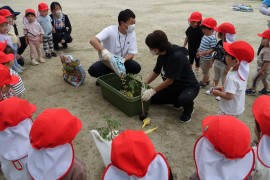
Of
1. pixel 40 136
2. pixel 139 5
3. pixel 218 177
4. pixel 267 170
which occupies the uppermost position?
pixel 40 136

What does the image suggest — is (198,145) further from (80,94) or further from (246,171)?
(80,94)

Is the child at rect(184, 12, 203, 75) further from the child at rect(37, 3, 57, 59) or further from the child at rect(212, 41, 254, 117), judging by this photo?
the child at rect(37, 3, 57, 59)

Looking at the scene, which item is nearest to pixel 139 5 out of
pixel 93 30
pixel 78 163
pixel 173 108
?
pixel 93 30

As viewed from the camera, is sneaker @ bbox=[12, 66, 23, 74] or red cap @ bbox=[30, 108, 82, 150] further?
sneaker @ bbox=[12, 66, 23, 74]

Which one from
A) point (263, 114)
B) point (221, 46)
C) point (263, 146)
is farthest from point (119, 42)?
point (263, 146)

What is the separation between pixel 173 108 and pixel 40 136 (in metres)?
2.64

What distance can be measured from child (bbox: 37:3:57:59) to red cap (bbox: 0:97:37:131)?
4.15m

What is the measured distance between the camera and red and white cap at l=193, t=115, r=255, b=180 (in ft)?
5.33

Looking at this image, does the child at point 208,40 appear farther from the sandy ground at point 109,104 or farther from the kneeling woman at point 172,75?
the kneeling woman at point 172,75

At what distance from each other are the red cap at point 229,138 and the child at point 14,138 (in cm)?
129

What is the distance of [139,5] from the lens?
1230 centimetres

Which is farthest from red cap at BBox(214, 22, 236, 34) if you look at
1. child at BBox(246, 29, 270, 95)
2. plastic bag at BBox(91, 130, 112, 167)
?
plastic bag at BBox(91, 130, 112, 167)

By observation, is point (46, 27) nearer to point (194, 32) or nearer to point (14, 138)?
point (194, 32)

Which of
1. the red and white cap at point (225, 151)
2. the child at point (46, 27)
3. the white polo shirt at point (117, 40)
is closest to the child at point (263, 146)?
the red and white cap at point (225, 151)
